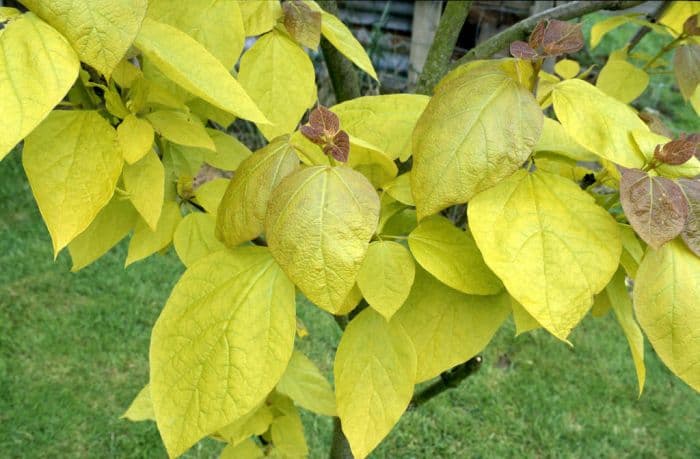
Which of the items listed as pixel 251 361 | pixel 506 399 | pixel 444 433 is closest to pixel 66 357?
pixel 444 433

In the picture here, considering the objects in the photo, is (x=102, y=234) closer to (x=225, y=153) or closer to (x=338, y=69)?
(x=225, y=153)

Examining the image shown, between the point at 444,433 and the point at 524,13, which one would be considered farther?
the point at 524,13

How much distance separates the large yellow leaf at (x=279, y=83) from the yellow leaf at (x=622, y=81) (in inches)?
27.4

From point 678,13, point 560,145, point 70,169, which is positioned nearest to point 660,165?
point 560,145

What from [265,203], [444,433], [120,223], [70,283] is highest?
[265,203]

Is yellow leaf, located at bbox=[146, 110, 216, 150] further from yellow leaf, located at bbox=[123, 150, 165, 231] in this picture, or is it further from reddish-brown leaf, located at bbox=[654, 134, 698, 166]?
reddish-brown leaf, located at bbox=[654, 134, 698, 166]

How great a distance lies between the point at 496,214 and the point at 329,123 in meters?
0.18

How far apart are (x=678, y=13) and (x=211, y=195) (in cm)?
112

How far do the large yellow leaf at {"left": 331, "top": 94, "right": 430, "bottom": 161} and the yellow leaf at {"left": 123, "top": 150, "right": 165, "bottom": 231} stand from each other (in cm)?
23

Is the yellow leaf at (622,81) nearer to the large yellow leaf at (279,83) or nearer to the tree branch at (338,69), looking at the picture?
the tree branch at (338,69)

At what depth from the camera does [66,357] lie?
11.2ft

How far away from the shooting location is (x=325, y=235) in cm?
61

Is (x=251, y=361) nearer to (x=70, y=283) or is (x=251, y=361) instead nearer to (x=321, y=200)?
(x=321, y=200)

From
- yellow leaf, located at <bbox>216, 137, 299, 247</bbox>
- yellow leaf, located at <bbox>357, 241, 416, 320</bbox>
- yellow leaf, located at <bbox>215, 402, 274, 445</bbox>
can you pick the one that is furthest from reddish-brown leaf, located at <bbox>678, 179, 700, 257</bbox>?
yellow leaf, located at <bbox>215, 402, 274, 445</bbox>
